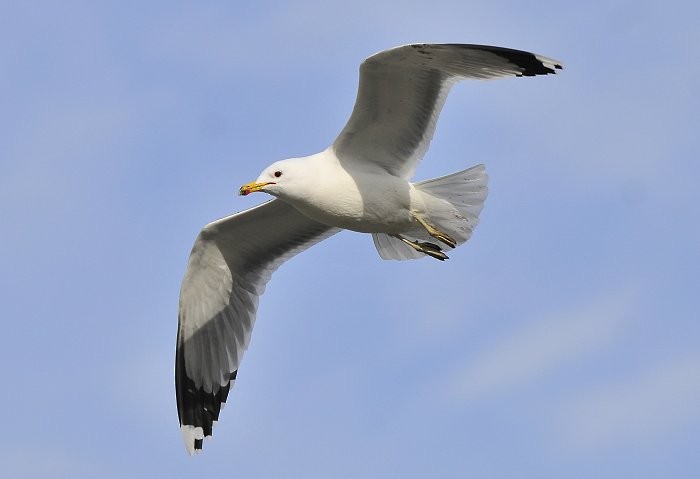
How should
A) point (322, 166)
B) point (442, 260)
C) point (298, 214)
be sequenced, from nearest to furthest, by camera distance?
point (322, 166) → point (442, 260) → point (298, 214)

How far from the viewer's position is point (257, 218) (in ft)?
34.8

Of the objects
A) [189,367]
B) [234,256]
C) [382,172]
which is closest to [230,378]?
[189,367]

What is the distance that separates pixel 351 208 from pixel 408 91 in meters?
0.96

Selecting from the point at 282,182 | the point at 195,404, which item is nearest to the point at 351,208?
the point at 282,182

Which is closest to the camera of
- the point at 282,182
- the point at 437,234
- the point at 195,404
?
the point at 282,182

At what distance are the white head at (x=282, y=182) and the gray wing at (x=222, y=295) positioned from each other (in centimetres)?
108

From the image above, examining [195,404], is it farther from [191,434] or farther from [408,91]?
[408,91]

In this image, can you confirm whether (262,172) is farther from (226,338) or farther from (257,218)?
(226,338)

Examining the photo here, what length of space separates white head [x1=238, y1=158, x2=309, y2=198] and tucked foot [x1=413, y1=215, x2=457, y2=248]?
37.3 inches

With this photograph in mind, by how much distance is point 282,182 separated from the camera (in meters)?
9.38

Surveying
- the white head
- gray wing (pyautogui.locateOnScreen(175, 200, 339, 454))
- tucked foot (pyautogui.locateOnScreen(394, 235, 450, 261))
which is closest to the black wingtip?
gray wing (pyautogui.locateOnScreen(175, 200, 339, 454))

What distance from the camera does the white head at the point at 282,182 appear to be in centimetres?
936

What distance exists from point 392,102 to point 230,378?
3.22 meters

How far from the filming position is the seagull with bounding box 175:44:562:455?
918 cm
